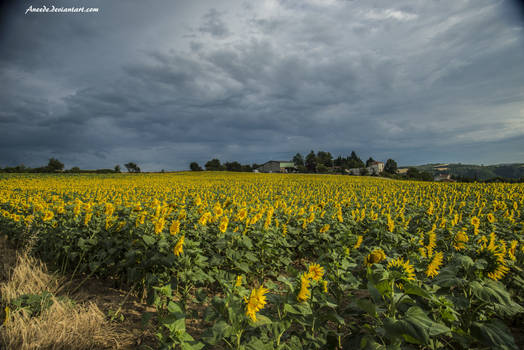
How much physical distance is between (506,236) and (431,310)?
17.2ft

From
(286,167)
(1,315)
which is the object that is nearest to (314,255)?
(1,315)

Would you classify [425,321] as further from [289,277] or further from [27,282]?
[27,282]

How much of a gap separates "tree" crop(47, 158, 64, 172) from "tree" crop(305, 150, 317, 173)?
74244mm

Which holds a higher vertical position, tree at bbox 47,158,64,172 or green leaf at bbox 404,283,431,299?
tree at bbox 47,158,64,172

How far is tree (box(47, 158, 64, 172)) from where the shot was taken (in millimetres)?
51516

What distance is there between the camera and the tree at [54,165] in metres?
51.5

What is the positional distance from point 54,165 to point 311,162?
78.2 meters

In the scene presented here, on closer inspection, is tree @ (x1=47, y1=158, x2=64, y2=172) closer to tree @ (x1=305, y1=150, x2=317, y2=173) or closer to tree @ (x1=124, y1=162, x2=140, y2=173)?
tree @ (x1=124, y1=162, x2=140, y2=173)

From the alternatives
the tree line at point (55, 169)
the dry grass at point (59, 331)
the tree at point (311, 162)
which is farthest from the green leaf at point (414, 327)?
the tree at point (311, 162)

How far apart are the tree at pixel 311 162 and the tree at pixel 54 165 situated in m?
74.2

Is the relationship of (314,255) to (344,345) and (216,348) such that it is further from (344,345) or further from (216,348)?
(344,345)

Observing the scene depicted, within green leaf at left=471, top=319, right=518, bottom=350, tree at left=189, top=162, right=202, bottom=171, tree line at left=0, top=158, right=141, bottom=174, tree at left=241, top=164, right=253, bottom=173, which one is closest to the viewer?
green leaf at left=471, top=319, right=518, bottom=350

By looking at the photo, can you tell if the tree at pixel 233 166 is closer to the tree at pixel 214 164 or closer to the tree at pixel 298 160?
the tree at pixel 214 164

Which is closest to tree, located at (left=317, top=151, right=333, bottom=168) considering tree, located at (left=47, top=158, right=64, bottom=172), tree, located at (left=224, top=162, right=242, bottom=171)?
tree, located at (left=224, top=162, right=242, bottom=171)
